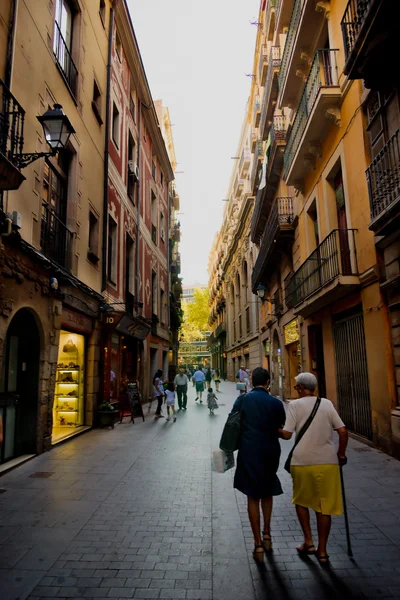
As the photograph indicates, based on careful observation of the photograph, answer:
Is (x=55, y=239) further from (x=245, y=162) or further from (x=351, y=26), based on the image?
(x=245, y=162)

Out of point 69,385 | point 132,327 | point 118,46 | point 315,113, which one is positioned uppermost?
point 118,46

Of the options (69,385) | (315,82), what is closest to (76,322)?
(69,385)

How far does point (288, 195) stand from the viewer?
17625 mm

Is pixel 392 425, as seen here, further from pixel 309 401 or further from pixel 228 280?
pixel 228 280

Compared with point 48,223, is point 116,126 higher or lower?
higher

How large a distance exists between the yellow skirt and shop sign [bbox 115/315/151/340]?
386 inches

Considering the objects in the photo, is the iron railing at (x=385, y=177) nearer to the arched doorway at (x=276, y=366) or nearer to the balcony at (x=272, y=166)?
the balcony at (x=272, y=166)

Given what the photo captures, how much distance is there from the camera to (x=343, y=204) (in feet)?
36.8

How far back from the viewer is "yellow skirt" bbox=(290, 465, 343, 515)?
3.63 metres

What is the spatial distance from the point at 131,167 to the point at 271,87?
758cm

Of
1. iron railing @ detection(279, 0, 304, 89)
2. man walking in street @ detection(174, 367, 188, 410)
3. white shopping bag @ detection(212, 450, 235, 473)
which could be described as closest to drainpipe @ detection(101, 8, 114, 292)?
man walking in street @ detection(174, 367, 188, 410)

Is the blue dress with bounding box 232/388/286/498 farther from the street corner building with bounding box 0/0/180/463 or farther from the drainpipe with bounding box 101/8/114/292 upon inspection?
the drainpipe with bounding box 101/8/114/292

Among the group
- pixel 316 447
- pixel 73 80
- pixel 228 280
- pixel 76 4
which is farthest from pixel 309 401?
pixel 228 280

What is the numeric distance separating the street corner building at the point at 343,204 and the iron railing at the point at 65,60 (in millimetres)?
6263
